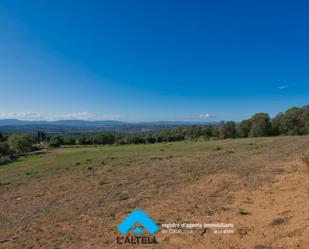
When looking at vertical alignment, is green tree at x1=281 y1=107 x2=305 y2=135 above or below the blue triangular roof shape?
above

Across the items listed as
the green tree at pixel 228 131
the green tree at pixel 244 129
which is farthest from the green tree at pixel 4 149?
the green tree at pixel 244 129

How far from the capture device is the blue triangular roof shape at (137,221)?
496 cm

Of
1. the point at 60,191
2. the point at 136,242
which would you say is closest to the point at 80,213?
the point at 136,242

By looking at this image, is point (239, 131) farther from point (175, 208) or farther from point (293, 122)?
point (175, 208)

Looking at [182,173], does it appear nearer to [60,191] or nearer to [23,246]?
[60,191]

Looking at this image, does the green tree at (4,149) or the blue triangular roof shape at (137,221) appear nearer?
the blue triangular roof shape at (137,221)

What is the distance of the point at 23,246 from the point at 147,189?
14.9ft

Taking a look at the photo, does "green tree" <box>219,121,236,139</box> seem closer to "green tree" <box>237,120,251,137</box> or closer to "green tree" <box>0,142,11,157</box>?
"green tree" <box>237,120,251,137</box>

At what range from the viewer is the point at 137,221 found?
538cm

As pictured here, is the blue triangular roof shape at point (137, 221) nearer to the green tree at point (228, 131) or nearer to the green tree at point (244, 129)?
the green tree at point (228, 131)

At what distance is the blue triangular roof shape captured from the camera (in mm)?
4965

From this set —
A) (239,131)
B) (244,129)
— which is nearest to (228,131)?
(239,131)

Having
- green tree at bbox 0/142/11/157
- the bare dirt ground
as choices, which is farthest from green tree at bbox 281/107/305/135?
green tree at bbox 0/142/11/157

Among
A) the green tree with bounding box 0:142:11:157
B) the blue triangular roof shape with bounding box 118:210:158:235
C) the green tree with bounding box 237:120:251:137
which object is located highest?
the green tree with bounding box 237:120:251:137
